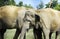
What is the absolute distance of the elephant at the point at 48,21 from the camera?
18.4 feet

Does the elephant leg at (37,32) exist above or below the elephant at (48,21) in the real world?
below

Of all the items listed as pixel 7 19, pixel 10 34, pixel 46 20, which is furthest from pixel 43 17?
pixel 10 34

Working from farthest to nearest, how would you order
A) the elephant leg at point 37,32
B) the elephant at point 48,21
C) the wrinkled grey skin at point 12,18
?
the wrinkled grey skin at point 12,18 → the elephant leg at point 37,32 → the elephant at point 48,21

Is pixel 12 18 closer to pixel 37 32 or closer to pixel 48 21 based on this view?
pixel 37 32

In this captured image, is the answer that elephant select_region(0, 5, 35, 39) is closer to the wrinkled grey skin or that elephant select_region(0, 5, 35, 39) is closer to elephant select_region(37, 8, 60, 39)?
the wrinkled grey skin

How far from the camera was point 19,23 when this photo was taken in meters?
5.90

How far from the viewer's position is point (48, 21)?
578 cm

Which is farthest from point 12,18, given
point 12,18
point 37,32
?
point 37,32

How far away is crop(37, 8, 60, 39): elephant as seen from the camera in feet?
18.4

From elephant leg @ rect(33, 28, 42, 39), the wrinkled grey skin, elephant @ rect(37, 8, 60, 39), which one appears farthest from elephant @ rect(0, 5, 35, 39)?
elephant @ rect(37, 8, 60, 39)

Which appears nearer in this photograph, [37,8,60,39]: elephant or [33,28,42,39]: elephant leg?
[37,8,60,39]: elephant

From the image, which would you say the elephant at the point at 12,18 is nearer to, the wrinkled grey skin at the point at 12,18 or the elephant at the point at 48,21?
the wrinkled grey skin at the point at 12,18

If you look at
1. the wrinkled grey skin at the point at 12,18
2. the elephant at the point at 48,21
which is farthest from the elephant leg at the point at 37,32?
the wrinkled grey skin at the point at 12,18

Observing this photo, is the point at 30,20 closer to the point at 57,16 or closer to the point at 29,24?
the point at 29,24
